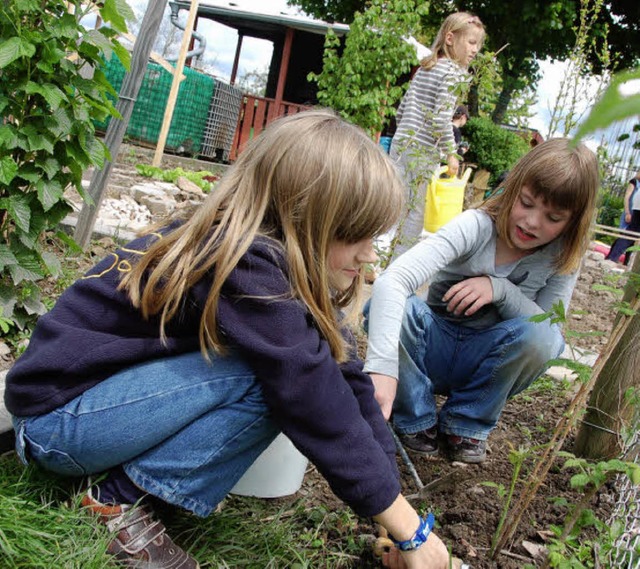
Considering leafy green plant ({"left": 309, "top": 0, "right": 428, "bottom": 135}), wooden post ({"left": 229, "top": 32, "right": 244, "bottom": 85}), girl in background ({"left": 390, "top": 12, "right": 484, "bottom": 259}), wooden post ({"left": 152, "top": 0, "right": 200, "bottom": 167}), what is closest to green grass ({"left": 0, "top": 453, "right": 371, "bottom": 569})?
girl in background ({"left": 390, "top": 12, "right": 484, "bottom": 259})

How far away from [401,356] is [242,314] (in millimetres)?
1079

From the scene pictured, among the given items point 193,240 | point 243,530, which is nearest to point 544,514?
point 243,530

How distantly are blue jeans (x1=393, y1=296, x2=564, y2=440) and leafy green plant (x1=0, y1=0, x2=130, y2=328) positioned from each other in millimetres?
1299

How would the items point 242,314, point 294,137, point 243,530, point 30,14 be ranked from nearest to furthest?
1. point 242,314
2. point 294,137
3. point 243,530
4. point 30,14

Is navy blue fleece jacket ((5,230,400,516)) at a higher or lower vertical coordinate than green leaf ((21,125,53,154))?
lower

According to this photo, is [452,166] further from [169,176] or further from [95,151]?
[169,176]

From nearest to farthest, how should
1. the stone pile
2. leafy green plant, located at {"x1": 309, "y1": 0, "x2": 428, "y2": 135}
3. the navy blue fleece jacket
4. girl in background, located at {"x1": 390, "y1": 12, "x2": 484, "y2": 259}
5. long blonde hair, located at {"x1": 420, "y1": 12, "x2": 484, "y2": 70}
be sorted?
the navy blue fleece jacket < girl in background, located at {"x1": 390, "y1": 12, "x2": 484, "y2": 259} < long blonde hair, located at {"x1": 420, "y1": 12, "x2": 484, "y2": 70} < the stone pile < leafy green plant, located at {"x1": 309, "y1": 0, "x2": 428, "y2": 135}

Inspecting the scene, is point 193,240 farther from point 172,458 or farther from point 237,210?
point 172,458

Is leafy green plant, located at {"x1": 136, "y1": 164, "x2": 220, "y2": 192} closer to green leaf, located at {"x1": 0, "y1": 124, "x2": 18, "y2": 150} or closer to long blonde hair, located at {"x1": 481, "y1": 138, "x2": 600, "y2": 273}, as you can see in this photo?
green leaf, located at {"x1": 0, "y1": 124, "x2": 18, "y2": 150}

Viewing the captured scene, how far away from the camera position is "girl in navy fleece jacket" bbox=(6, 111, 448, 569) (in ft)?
4.26

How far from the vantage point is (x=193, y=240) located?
4.47ft

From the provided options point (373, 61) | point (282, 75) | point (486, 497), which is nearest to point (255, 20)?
point (282, 75)

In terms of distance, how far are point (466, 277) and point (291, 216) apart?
119 centimetres

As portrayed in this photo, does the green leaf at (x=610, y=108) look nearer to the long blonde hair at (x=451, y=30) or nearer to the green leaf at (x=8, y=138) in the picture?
the green leaf at (x=8, y=138)
